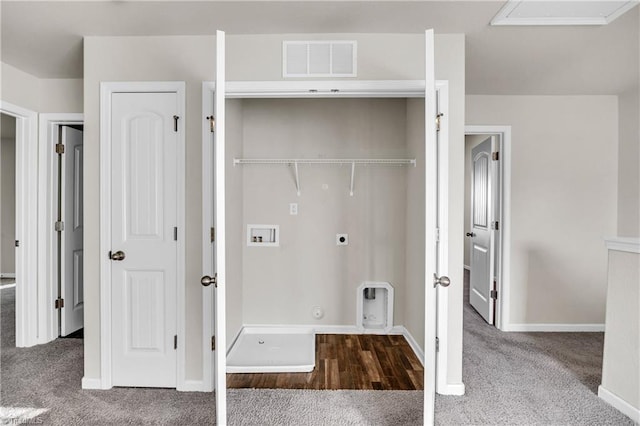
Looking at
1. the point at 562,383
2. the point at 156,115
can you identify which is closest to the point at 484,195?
the point at 562,383

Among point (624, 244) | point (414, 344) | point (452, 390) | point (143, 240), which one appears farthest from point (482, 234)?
point (143, 240)

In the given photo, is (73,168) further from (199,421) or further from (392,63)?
(392,63)

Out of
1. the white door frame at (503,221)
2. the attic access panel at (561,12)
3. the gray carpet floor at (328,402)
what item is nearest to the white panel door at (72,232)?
the gray carpet floor at (328,402)

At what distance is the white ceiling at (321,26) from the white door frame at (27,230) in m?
0.63

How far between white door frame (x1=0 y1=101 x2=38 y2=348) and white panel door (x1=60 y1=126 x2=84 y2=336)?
21 centimetres

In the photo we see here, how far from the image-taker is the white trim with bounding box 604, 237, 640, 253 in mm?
2037

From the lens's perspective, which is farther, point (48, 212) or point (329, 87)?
point (48, 212)

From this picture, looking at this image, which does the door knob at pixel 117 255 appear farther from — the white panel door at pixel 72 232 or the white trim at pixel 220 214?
the white panel door at pixel 72 232

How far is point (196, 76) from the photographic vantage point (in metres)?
2.24

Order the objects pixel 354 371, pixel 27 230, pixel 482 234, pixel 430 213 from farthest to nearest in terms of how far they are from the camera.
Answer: pixel 482 234 → pixel 27 230 → pixel 354 371 → pixel 430 213

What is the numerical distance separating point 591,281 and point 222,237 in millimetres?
3735

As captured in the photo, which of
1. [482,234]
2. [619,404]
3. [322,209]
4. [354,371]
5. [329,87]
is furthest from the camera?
[482,234]

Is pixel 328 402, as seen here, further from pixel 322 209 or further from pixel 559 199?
pixel 559 199

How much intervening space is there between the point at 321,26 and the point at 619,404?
9.76 ft
